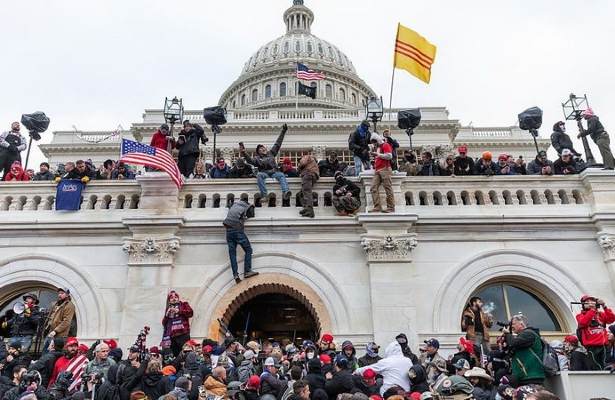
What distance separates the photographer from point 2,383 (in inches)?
Result: 358

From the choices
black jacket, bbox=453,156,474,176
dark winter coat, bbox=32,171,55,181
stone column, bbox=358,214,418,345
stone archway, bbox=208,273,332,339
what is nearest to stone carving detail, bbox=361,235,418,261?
stone column, bbox=358,214,418,345

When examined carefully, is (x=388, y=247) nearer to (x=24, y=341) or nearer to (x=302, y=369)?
(x=302, y=369)

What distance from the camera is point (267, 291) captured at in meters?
12.8

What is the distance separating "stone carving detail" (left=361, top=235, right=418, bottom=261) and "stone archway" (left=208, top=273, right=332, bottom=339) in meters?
1.75

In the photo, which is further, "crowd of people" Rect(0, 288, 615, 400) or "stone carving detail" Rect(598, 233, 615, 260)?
"stone carving detail" Rect(598, 233, 615, 260)

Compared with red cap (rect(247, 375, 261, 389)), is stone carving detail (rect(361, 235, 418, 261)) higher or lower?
higher

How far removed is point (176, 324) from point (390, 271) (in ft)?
17.0

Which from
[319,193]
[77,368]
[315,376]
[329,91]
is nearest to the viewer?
[315,376]

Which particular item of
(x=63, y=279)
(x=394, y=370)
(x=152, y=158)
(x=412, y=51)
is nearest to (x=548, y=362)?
(x=394, y=370)

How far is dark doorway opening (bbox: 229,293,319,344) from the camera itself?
14410 millimetres

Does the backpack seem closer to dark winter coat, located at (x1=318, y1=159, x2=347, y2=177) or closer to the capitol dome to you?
dark winter coat, located at (x1=318, y1=159, x2=347, y2=177)

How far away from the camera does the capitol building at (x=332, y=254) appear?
39.9ft

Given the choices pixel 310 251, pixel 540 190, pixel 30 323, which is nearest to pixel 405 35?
pixel 540 190

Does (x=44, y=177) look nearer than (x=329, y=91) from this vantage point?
Yes
